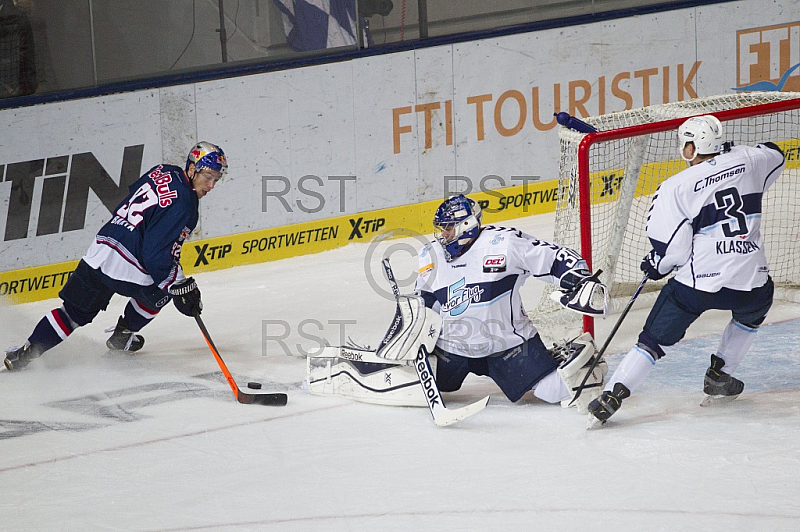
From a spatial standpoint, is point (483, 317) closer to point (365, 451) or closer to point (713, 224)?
point (365, 451)

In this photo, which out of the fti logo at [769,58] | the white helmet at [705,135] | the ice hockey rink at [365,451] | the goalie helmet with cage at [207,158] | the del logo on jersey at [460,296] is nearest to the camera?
the ice hockey rink at [365,451]

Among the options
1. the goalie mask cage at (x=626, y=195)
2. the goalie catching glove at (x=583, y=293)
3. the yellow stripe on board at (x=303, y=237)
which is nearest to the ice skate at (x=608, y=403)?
the goalie catching glove at (x=583, y=293)

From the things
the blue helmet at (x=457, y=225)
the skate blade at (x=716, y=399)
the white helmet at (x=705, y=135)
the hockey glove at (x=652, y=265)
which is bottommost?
the skate blade at (x=716, y=399)

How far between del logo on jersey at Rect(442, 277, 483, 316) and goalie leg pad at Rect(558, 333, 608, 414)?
1.41 ft

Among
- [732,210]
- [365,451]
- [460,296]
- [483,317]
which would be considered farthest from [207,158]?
[732,210]

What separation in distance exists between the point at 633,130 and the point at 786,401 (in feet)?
4.57

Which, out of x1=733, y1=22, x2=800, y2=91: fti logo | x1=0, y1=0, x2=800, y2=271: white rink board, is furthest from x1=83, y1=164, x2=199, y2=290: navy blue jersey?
x1=733, y1=22, x2=800, y2=91: fti logo

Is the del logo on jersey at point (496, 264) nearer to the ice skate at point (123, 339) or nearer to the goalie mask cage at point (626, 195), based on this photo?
the goalie mask cage at point (626, 195)

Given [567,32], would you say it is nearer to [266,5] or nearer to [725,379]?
[266,5]

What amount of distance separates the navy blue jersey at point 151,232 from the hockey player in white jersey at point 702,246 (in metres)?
1.97

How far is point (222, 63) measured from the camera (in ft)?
21.6

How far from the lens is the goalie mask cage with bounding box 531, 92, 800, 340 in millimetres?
4793

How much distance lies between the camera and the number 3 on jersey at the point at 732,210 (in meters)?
3.87

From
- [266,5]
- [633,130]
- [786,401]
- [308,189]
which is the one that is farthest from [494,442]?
[266,5]
